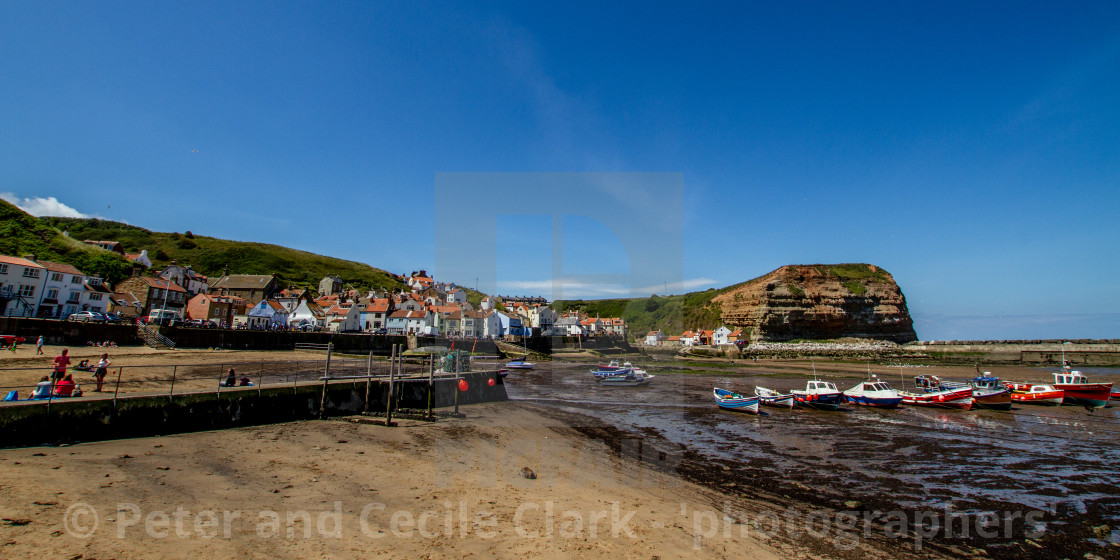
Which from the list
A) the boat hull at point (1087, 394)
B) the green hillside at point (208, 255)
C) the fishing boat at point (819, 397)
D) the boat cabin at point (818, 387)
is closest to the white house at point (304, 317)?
the green hillside at point (208, 255)

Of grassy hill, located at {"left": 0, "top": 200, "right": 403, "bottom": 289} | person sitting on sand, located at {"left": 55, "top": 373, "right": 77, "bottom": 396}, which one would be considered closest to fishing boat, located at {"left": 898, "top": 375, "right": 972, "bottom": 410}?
person sitting on sand, located at {"left": 55, "top": 373, "right": 77, "bottom": 396}

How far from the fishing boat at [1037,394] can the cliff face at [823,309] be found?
69694 millimetres

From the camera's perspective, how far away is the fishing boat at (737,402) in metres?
28.2

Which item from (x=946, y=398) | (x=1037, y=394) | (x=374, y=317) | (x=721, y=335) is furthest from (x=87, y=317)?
(x=721, y=335)

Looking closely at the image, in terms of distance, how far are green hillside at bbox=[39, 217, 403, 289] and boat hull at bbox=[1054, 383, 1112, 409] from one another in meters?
156

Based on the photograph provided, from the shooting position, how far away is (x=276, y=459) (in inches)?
496

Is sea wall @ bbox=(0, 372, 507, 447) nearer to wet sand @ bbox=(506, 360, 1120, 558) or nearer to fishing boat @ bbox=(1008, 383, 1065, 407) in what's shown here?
wet sand @ bbox=(506, 360, 1120, 558)

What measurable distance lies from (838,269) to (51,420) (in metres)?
149

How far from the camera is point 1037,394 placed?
112 feet

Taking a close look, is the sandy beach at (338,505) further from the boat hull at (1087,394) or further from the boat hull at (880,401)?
the boat hull at (1087,394)

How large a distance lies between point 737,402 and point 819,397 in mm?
6791

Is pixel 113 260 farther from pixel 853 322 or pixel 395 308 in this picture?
pixel 853 322

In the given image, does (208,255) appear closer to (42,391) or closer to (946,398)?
(42,391)

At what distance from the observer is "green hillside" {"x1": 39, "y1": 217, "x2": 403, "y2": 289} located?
143375 mm
